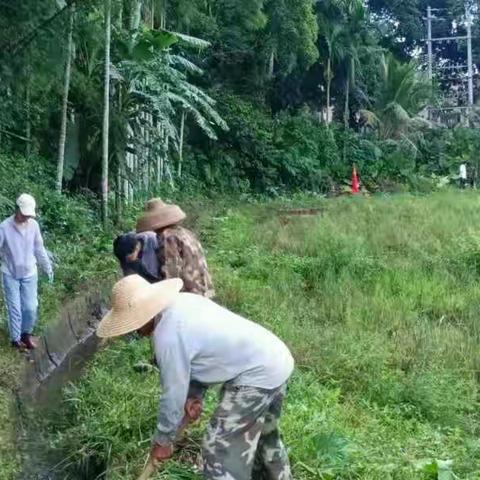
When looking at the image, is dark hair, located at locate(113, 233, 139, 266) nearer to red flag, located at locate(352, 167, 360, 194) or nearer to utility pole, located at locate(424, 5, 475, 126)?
red flag, located at locate(352, 167, 360, 194)

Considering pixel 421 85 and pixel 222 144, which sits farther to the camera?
pixel 421 85

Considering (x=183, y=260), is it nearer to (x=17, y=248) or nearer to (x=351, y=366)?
(x=351, y=366)

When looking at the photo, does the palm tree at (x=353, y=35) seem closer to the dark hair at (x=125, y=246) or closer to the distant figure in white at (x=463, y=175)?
the distant figure in white at (x=463, y=175)

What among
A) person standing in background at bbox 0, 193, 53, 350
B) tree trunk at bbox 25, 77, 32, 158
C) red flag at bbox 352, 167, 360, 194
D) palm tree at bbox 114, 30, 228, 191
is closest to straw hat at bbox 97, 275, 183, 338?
person standing in background at bbox 0, 193, 53, 350

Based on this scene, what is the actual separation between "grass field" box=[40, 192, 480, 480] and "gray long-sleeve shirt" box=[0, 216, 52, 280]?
1.05m

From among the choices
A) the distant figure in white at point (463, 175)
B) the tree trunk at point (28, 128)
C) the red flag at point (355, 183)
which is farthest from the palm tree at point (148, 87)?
the distant figure in white at point (463, 175)

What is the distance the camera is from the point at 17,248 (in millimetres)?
6926

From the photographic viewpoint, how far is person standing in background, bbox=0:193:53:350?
22.7 feet

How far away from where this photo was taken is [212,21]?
2108 cm

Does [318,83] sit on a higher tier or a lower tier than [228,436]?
higher

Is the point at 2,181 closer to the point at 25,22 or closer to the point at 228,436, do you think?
the point at 25,22

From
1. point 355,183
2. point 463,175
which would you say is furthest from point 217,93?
point 463,175

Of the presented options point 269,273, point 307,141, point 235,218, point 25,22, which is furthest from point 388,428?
point 307,141

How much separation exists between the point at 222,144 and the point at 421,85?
10.0 meters
